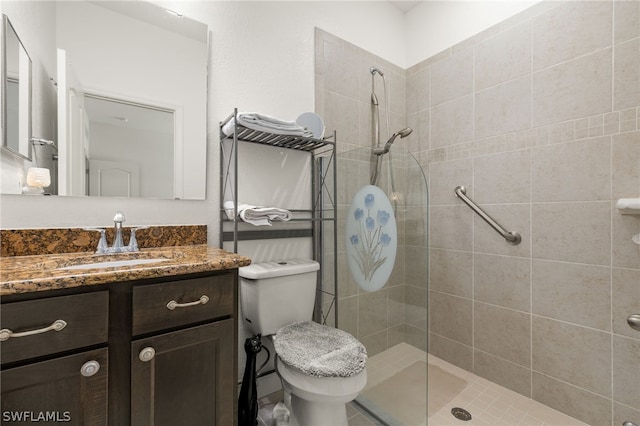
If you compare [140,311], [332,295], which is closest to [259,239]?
[332,295]

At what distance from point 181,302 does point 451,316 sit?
73.7 inches

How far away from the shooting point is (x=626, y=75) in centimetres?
145

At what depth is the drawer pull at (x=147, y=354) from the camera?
899 millimetres

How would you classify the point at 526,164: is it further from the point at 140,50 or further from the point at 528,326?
the point at 140,50

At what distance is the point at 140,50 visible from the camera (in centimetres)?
140

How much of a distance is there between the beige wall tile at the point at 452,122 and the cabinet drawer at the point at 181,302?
182 cm

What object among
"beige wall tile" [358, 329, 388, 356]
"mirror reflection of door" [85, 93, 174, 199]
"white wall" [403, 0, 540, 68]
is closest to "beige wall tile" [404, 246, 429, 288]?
"beige wall tile" [358, 329, 388, 356]

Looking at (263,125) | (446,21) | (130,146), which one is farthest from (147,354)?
(446,21)

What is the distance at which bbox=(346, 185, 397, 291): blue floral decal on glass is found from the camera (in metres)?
1.60

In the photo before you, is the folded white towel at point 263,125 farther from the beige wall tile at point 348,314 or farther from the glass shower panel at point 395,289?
the beige wall tile at point 348,314

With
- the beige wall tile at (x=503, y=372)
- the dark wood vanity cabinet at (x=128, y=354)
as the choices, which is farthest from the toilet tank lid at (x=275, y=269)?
the beige wall tile at (x=503, y=372)

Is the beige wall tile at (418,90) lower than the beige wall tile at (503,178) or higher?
higher

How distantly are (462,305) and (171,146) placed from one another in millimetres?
2053

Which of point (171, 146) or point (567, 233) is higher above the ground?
point (171, 146)
